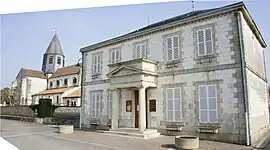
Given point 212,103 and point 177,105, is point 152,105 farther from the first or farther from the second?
point 212,103

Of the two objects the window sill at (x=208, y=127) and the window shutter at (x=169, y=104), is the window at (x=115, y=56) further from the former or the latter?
the window sill at (x=208, y=127)

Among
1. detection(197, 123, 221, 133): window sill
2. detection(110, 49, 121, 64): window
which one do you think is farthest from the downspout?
detection(110, 49, 121, 64): window

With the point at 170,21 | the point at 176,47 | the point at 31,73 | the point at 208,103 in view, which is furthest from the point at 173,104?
the point at 31,73

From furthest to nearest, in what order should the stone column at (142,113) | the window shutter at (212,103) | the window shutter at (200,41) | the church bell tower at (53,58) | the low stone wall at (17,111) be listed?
the church bell tower at (53,58) → the low stone wall at (17,111) → the stone column at (142,113) → the window shutter at (200,41) → the window shutter at (212,103)

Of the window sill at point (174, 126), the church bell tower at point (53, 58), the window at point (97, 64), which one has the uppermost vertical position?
the church bell tower at point (53, 58)

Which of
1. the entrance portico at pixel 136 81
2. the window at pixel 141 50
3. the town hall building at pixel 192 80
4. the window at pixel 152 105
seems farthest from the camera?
the window at pixel 141 50

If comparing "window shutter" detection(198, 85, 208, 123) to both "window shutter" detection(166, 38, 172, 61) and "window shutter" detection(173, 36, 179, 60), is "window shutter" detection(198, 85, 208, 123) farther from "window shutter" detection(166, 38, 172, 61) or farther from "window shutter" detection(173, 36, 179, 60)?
"window shutter" detection(166, 38, 172, 61)

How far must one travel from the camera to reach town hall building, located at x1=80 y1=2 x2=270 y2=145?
4.69 m

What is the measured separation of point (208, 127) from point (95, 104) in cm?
411

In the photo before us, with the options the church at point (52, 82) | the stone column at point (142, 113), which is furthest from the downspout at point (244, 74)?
the church at point (52, 82)

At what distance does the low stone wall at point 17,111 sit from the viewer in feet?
44.6

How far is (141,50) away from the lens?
6.57m

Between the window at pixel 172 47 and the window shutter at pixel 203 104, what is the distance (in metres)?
1.16

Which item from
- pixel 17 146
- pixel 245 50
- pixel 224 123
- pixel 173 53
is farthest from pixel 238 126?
pixel 17 146
